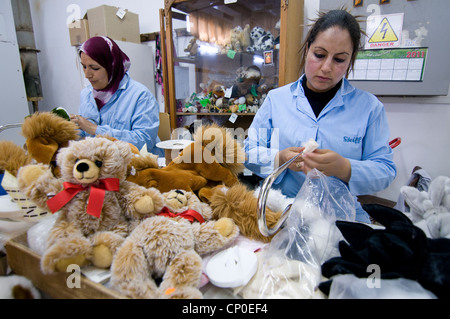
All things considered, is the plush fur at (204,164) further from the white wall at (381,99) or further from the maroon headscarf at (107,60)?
the white wall at (381,99)

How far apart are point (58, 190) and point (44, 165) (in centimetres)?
9

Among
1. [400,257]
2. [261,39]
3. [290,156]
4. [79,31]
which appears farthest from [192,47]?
[400,257]

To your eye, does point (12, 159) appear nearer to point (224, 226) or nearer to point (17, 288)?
point (17, 288)

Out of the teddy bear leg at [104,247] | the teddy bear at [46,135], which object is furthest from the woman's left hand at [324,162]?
the teddy bear at [46,135]

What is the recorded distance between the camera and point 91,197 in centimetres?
53

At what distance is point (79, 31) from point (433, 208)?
326 cm

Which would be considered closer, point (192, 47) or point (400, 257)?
point (400, 257)

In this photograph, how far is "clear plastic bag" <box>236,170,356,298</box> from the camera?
48cm

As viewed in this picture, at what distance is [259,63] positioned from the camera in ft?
7.14

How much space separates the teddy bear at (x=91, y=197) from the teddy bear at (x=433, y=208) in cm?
56

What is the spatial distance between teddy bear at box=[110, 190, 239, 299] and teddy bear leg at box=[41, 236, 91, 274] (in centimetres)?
7

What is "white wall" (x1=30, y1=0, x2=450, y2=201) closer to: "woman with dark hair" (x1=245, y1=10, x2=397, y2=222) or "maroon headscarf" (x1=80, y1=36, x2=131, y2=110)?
"woman with dark hair" (x1=245, y1=10, x2=397, y2=222)

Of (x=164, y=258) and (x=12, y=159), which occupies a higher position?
(x=12, y=159)

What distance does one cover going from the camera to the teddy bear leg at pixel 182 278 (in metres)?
0.44
